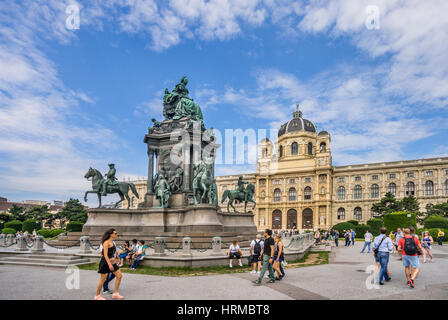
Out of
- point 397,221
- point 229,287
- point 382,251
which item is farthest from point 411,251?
point 397,221

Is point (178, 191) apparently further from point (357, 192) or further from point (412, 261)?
point (357, 192)

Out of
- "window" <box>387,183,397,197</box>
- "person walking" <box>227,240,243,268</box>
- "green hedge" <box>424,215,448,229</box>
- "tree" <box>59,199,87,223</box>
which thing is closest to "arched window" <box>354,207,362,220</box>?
"window" <box>387,183,397,197</box>

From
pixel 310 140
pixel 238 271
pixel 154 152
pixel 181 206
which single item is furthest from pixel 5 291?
pixel 310 140

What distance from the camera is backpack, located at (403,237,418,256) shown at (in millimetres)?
8836

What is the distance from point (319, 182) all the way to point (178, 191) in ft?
214

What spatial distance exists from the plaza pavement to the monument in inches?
257

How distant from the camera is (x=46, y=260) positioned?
13688mm

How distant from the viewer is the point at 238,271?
1210cm

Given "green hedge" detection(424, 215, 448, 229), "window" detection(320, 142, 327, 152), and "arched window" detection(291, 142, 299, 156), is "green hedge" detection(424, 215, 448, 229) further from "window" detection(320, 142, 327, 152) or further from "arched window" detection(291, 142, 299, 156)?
"arched window" detection(291, 142, 299, 156)

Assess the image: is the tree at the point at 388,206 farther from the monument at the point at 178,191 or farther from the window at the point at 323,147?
the monument at the point at 178,191

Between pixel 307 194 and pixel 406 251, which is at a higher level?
pixel 307 194


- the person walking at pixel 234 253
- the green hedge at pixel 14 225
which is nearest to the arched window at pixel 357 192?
the green hedge at pixel 14 225

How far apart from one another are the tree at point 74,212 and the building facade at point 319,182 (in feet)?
98.3

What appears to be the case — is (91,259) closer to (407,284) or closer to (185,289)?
(185,289)
